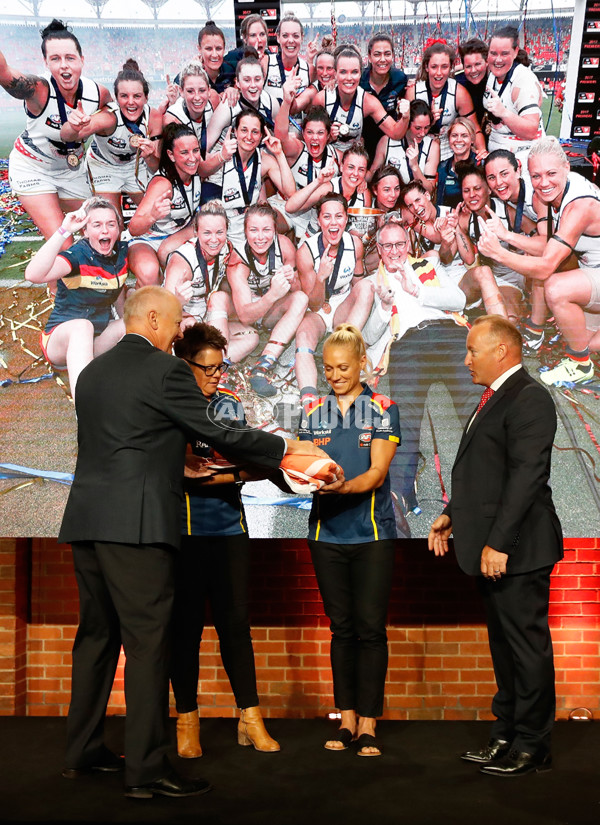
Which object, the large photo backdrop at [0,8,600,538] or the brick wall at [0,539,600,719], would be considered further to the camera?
the brick wall at [0,539,600,719]

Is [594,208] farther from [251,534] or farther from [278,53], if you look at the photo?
[251,534]

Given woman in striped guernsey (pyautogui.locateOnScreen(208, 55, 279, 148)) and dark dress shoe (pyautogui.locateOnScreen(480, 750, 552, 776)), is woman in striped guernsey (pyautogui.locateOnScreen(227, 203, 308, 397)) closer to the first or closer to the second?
woman in striped guernsey (pyautogui.locateOnScreen(208, 55, 279, 148))

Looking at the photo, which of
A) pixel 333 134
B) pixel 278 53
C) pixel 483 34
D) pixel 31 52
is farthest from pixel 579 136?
pixel 31 52

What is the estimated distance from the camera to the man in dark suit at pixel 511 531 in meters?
2.78

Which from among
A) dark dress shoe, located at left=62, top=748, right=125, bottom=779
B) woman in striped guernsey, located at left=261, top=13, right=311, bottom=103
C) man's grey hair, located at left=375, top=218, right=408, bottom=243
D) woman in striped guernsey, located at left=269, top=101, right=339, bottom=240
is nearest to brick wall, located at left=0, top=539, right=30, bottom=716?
dark dress shoe, located at left=62, top=748, right=125, bottom=779

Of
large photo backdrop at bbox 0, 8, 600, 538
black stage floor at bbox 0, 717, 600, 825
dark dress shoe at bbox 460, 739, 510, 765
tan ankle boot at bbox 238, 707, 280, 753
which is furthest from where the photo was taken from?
large photo backdrop at bbox 0, 8, 600, 538

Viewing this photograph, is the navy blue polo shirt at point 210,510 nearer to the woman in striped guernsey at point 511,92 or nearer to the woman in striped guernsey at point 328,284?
the woman in striped guernsey at point 328,284

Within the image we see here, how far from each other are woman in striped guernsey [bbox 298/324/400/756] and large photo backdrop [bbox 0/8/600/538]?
0.59m

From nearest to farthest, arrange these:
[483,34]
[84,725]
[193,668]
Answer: [84,725] → [193,668] → [483,34]

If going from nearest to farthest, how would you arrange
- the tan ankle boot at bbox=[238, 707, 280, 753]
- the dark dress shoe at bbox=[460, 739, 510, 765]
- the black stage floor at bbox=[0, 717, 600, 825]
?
the black stage floor at bbox=[0, 717, 600, 825]
the dark dress shoe at bbox=[460, 739, 510, 765]
the tan ankle boot at bbox=[238, 707, 280, 753]

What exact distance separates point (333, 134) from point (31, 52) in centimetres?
146

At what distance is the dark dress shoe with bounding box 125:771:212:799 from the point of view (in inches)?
102

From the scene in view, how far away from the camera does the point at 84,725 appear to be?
2.74 m

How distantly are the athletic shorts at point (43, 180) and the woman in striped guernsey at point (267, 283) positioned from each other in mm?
791
